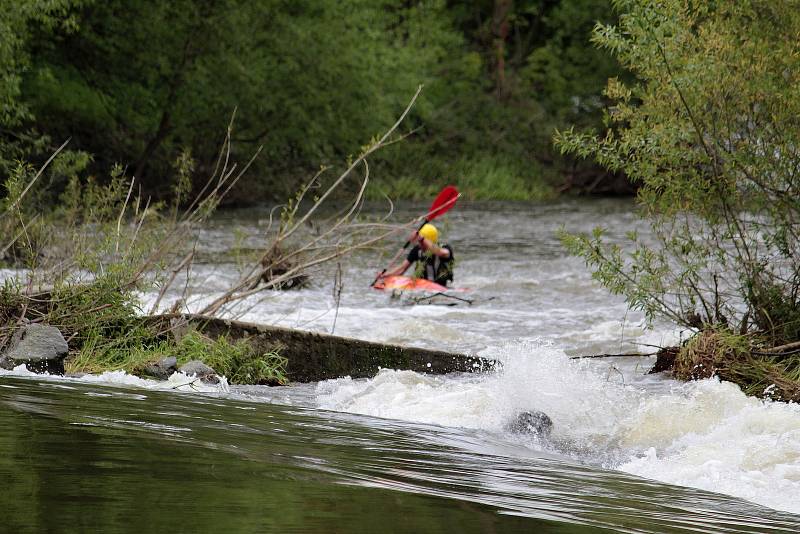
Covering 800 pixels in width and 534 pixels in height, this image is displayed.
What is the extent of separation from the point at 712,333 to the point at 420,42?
30319 millimetres

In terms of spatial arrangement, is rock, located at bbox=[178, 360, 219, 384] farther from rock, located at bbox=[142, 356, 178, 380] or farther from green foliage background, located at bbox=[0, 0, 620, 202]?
green foliage background, located at bbox=[0, 0, 620, 202]

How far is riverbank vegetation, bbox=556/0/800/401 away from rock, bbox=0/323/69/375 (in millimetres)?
3967

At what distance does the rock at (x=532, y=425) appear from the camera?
7.40 meters

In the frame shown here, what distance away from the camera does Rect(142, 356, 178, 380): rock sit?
340 inches

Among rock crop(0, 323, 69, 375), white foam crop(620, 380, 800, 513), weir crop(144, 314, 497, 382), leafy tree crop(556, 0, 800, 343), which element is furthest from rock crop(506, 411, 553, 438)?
rock crop(0, 323, 69, 375)

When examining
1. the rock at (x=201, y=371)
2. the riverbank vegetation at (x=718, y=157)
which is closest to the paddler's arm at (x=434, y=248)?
the riverbank vegetation at (x=718, y=157)

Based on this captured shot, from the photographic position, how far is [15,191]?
9547 millimetres

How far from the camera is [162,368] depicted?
8.68 m

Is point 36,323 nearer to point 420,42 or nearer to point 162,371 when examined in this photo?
point 162,371

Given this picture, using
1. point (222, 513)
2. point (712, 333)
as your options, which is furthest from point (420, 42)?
point (222, 513)

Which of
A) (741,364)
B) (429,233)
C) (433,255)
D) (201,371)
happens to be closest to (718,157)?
(741,364)

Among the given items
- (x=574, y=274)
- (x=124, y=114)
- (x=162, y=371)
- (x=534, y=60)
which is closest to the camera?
(x=162, y=371)

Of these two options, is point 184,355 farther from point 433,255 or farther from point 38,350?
point 433,255

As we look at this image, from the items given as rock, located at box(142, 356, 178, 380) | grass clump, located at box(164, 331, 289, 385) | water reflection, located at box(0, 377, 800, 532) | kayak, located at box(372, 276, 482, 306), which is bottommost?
water reflection, located at box(0, 377, 800, 532)
